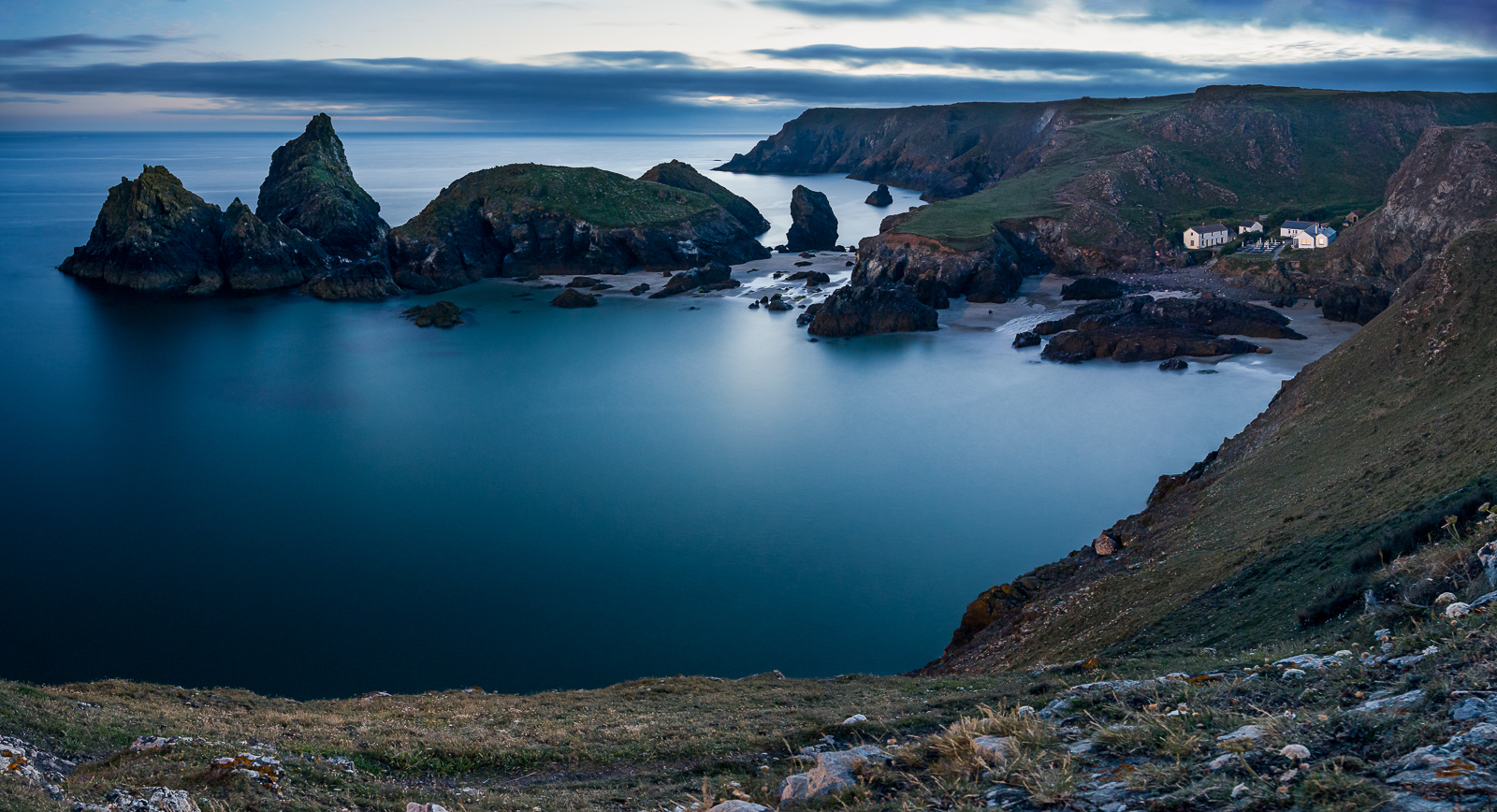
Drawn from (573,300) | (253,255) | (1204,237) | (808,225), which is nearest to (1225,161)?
(1204,237)

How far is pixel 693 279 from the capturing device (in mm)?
82938

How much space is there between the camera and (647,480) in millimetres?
37938

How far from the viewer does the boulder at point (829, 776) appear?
667 centimetres

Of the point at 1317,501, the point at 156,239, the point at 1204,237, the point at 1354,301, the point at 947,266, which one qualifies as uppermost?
the point at 1204,237

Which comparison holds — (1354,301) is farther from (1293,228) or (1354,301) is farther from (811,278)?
(811,278)

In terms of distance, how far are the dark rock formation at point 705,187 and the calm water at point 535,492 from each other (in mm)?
45574

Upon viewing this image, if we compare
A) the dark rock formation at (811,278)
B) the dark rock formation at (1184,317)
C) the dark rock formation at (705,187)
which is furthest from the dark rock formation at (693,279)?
the dark rock formation at (1184,317)

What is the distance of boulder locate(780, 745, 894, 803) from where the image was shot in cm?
667

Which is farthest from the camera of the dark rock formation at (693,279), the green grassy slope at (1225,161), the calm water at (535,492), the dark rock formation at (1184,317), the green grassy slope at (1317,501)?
the green grassy slope at (1225,161)

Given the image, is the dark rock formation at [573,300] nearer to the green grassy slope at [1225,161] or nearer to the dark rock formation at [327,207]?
the dark rock formation at [327,207]

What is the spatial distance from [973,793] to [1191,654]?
8.70m

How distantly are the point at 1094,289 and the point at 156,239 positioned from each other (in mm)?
85581

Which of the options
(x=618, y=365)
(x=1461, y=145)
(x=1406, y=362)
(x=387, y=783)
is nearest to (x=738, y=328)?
(x=618, y=365)

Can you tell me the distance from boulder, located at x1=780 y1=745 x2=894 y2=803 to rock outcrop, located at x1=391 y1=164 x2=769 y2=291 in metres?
84.8
